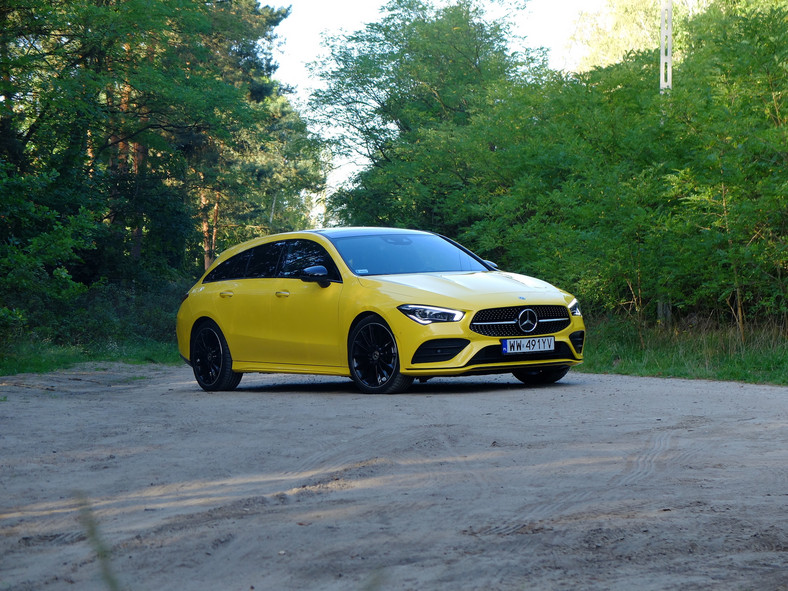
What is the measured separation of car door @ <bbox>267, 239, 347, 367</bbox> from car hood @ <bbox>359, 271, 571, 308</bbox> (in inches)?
22.2

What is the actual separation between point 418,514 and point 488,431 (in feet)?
9.05

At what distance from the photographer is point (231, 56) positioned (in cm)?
5562

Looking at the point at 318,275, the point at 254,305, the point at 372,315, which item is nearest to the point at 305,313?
the point at 318,275

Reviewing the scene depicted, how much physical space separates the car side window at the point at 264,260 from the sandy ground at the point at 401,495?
283 cm

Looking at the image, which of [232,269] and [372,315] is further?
[232,269]

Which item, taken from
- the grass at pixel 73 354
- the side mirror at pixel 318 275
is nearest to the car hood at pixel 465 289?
the side mirror at pixel 318 275

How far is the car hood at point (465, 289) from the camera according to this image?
32.3 feet

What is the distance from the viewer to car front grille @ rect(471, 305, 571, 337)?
9781mm

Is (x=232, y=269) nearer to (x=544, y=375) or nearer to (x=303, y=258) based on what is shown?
(x=303, y=258)

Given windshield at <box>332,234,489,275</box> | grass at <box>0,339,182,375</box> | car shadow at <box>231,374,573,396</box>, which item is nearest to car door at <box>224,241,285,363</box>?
car shadow at <box>231,374,573,396</box>

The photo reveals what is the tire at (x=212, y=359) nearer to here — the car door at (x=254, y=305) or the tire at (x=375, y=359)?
the car door at (x=254, y=305)

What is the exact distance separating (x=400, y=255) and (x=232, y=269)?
236 centimetres

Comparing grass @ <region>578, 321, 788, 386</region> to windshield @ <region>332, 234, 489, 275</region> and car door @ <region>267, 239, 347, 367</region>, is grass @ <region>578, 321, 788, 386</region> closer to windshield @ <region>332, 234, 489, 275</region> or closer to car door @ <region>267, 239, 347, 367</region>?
windshield @ <region>332, 234, 489, 275</region>

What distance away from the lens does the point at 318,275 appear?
10.7 meters
